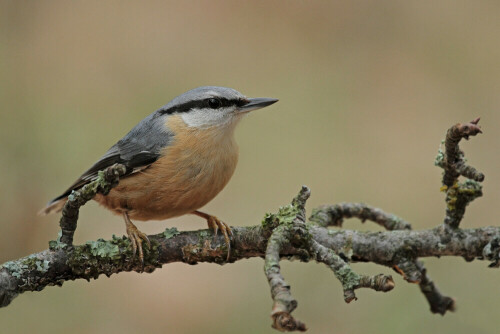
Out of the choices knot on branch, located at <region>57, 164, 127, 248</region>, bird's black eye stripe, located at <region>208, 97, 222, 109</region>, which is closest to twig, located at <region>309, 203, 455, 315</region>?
bird's black eye stripe, located at <region>208, 97, 222, 109</region>

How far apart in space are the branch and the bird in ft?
0.96

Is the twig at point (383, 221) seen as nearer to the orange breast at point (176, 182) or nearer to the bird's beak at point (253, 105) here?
the orange breast at point (176, 182)

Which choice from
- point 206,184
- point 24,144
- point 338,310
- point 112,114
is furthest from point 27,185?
point 338,310

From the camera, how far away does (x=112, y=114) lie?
493cm

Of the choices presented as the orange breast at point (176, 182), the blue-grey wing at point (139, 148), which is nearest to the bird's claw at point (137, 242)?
the orange breast at point (176, 182)

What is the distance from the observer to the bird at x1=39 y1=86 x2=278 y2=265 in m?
3.18

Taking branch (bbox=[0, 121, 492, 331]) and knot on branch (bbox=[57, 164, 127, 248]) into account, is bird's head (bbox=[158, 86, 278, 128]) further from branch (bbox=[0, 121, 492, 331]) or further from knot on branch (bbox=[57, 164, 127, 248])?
knot on branch (bbox=[57, 164, 127, 248])

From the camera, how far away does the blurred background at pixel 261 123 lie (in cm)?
398

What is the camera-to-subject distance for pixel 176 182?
10.4ft

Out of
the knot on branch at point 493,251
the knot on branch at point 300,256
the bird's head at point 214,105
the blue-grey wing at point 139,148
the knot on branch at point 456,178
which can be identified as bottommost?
the knot on branch at point 300,256

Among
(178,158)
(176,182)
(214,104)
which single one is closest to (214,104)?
(214,104)

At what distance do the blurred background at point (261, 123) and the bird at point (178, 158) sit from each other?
92 centimetres

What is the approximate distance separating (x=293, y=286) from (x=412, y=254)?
1.51 m

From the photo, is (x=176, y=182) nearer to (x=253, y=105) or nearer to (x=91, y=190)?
(x=253, y=105)
